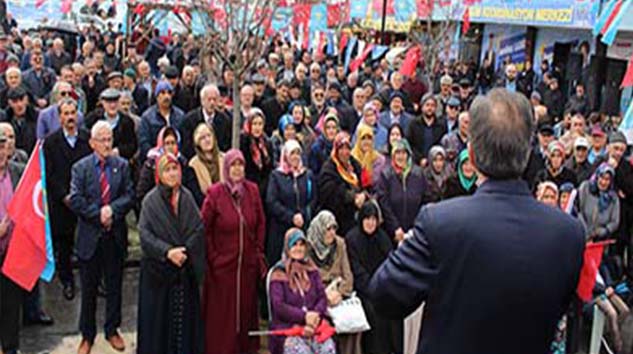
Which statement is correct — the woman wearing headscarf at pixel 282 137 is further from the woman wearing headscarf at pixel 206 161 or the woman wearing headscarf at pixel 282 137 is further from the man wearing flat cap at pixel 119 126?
the man wearing flat cap at pixel 119 126

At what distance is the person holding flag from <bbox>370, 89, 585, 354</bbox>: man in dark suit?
4.63 meters

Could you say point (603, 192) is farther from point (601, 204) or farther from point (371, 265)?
point (371, 265)

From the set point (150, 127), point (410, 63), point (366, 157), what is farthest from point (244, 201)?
point (410, 63)

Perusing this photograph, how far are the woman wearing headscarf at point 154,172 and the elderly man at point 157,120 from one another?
118 cm

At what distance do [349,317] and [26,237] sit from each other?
2.54 m

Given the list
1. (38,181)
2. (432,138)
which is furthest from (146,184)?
(432,138)

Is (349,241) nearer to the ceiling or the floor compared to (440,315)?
nearer to the floor

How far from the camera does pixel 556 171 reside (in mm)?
8586

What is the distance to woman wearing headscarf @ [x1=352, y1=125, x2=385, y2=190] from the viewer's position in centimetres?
837

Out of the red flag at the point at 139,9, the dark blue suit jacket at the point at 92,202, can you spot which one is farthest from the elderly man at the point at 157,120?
the red flag at the point at 139,9

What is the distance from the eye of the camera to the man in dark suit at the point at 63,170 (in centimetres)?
759

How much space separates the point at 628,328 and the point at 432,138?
400cm

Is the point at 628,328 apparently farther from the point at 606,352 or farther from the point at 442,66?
the point at 442,66

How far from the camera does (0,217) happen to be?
6.24 m
